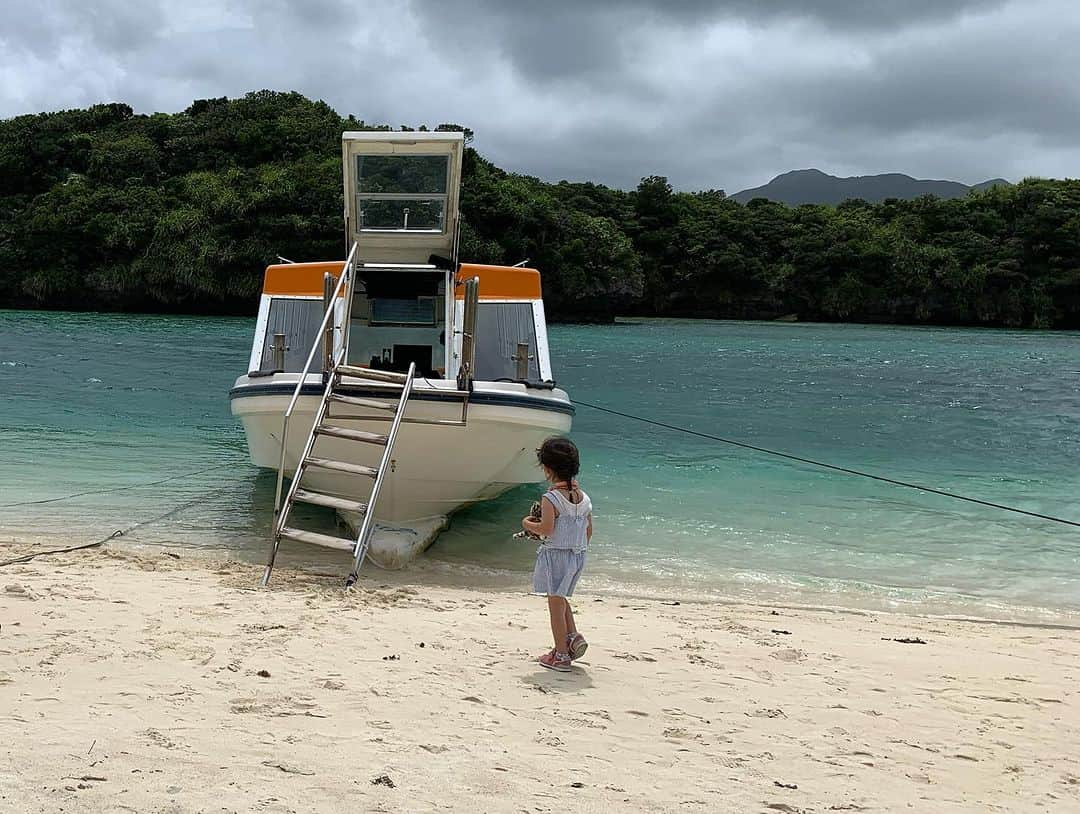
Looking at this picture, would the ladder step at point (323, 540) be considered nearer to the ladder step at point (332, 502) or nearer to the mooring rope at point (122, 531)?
the ladder step at point (332, 502)

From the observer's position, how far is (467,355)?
841cm

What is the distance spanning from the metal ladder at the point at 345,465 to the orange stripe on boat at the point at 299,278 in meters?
2.80

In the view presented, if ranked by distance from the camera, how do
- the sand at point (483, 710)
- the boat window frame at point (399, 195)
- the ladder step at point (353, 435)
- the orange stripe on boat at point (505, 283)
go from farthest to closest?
the orange stripe on boat at point (505, 283), the boat window frame at point (399, 195), the ladder step at point (353, 435), the sand at point (483, 710)

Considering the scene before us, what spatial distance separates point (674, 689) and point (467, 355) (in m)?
4.10

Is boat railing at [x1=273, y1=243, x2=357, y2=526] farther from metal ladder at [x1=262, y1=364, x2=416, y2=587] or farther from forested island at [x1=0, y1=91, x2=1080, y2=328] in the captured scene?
forested island at [x1=0, y1=91, x2=1080, y2=328]

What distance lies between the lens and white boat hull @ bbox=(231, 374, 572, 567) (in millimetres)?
8336

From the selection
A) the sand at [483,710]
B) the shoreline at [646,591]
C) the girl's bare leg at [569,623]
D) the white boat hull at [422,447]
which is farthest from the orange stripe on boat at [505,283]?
the girl's bare leg at [569,623]

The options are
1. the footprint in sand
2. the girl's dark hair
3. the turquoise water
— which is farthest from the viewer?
the turquoise water

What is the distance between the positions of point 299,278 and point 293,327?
0.62 metres

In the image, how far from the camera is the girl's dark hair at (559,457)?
519 centimetres

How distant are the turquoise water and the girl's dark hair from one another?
3.26m

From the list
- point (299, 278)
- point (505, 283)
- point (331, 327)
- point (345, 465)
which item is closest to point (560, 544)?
point (345, 465)

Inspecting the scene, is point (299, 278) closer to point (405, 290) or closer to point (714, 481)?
point (405, 290)

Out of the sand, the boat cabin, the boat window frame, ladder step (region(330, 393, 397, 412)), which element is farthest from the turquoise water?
the boat window frame
